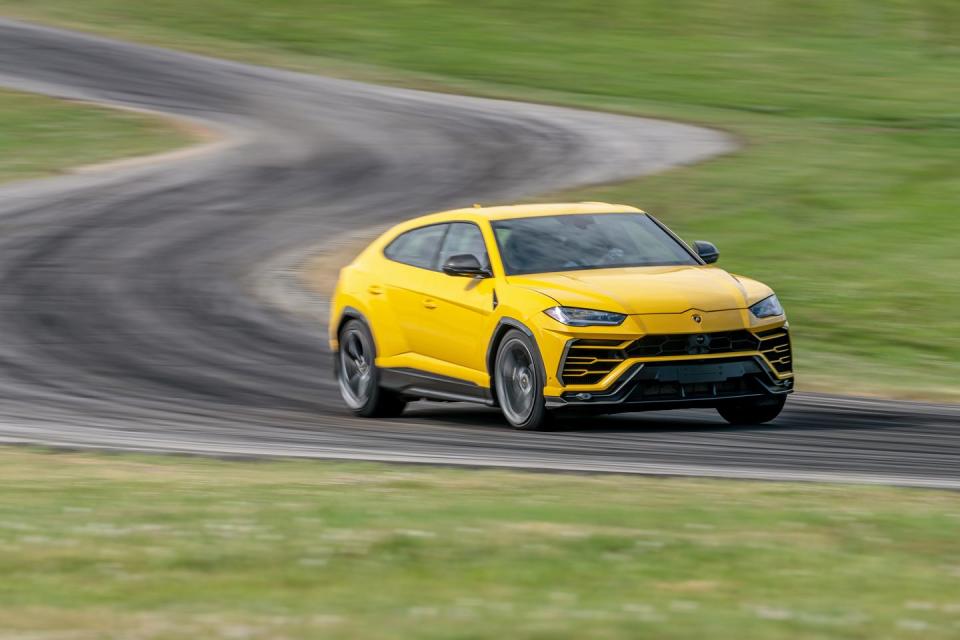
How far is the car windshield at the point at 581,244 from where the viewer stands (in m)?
12.5

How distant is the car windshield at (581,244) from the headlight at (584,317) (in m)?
0.71

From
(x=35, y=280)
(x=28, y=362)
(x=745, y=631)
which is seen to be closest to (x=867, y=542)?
(x=745, y=631)

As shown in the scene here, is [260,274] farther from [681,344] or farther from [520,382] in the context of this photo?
[681,344]

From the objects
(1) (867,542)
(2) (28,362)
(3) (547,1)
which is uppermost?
(3) (547,1)

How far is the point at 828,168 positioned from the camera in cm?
2741

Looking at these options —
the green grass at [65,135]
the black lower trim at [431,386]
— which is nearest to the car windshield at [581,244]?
the black lower trim at [431,386]

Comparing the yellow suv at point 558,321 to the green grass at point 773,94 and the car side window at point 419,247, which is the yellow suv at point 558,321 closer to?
the car side window at point 419,247

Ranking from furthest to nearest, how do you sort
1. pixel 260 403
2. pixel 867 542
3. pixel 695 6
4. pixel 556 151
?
pixel 695 6 → pixel 556 151 → pixel 260 403 → pixel 867 542

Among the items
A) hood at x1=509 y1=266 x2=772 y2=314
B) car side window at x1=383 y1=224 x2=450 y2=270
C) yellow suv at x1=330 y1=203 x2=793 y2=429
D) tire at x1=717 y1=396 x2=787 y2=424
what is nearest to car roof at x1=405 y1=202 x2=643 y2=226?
yellow suv at x1=330 y1=203 x2=793 y2=429

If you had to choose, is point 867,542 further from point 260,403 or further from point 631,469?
point 260,403

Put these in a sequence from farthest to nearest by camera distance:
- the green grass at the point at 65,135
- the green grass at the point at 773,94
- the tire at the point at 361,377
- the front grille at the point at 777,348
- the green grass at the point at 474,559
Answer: the green grass at the point at 65,135 < the green grass at the point at 773,94 < the tire at the point at 361,377 < the front grille at the point at 777,348 < the green grass at the point at 474,559

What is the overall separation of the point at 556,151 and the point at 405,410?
1694cm

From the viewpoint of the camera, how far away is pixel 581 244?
12.7m

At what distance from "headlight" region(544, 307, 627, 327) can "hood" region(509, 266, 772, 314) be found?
0.04 m
